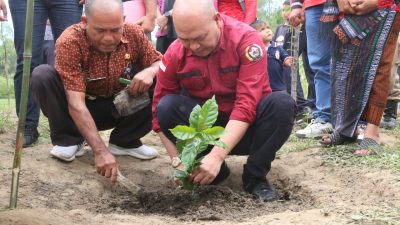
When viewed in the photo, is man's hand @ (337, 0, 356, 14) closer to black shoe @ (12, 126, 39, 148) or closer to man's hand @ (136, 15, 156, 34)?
man's hand @ (136, 15, 156, 34)

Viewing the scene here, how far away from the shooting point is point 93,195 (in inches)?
125

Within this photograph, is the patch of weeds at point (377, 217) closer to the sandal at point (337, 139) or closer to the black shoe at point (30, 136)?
the sandal at point (337, 139)

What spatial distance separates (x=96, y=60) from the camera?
11.2 ft

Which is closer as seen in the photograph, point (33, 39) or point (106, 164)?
point (106, 164)

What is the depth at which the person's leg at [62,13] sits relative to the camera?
146 inches

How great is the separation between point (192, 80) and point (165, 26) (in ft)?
4.93

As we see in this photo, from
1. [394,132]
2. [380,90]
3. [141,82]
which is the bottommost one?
[394,132]

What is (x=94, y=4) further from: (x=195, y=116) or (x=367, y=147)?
(x=367, y=147)

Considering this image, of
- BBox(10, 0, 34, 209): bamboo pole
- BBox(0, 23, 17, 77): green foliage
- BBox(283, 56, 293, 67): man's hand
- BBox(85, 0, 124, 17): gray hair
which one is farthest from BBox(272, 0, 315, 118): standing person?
BBox(10, 0, 34, 209): bamboo pole

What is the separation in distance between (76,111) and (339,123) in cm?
174

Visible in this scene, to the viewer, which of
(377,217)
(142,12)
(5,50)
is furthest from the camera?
(5,50)

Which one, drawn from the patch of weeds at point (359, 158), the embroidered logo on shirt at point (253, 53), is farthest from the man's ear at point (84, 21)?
the patch of weeds at point (359, 158)

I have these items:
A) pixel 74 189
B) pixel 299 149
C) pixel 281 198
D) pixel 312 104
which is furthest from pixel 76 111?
pixel 312 104

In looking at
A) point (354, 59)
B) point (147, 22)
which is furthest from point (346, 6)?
point (147, 22)
